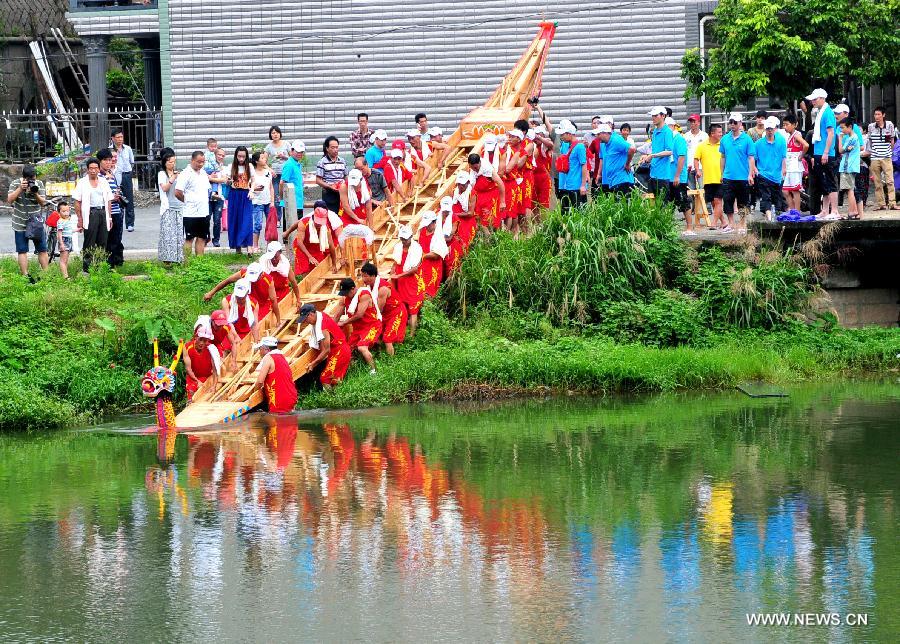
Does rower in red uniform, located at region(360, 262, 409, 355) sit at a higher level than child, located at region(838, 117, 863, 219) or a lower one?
lower

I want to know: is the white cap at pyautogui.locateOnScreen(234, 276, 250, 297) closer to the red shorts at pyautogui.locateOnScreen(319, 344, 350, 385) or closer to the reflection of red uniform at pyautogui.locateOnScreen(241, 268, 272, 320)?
the reflection of red uniform at pyautogui.locateOnScreen(241, 268, 272, 320)

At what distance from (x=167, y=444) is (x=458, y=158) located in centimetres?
859

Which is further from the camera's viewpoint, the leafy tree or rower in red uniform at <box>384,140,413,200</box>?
the leafy tree

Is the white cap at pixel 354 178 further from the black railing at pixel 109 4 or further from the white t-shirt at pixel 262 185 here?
the black railing at pixel 109 4

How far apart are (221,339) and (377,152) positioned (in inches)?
228

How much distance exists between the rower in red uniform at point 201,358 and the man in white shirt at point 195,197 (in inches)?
160

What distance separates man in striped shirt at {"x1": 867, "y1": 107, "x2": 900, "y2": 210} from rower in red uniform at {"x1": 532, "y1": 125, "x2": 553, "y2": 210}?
15.6ft

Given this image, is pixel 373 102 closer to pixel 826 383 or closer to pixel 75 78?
pixel 75 78

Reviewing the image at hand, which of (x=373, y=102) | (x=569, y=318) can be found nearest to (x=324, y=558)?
(x=569, y=318)

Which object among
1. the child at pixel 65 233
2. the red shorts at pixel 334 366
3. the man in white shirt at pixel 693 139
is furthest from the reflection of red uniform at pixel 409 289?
the man in white shirt at pixel 693 139

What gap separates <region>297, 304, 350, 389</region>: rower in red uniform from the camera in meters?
16.7

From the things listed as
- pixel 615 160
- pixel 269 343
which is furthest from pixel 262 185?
pixel 615 160

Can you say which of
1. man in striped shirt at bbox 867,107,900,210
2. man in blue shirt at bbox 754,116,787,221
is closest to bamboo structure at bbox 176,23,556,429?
man in blue shirt at bbox 754,116,787,221

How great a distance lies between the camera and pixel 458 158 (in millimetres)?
21750
